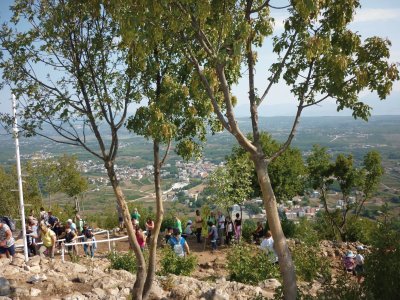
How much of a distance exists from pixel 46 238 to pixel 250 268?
7.13 m

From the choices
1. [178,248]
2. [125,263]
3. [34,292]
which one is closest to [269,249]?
[178,248]

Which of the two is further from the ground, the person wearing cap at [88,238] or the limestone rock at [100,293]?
the limestone rock at [100,293]

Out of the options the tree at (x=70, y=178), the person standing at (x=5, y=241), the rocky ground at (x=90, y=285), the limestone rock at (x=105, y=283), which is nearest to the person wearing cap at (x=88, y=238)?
the person standing at (x=5, y=241)

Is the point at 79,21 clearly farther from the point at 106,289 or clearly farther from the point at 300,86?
the point at 106,289

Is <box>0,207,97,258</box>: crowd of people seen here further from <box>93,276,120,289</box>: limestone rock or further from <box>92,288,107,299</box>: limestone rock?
<box>92,288,107,299</box>: limestone rock

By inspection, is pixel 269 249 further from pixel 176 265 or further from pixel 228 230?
pixel 228 230

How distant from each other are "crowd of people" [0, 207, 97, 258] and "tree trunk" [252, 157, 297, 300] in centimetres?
802

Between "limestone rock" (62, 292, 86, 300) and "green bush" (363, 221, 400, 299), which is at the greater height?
"green bush" (363, 221, 400, 299)

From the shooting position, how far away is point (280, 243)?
7227 mm

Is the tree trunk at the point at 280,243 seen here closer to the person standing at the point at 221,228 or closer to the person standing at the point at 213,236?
the person standing at the point at 213,236

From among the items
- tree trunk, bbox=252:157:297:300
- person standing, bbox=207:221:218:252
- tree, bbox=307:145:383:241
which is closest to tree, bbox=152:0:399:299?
tree trunk, bbox=252:157:297:300

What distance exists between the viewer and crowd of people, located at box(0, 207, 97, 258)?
40.4 feet

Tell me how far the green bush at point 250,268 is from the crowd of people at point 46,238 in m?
5.17

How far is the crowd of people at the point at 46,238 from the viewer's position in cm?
1231
